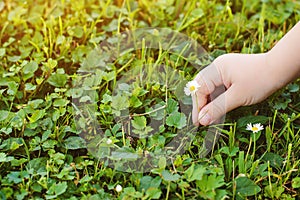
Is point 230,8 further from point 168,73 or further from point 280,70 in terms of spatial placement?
point 280,70

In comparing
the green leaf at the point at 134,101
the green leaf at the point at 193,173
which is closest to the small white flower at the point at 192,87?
the green leaf at the point at 134,101

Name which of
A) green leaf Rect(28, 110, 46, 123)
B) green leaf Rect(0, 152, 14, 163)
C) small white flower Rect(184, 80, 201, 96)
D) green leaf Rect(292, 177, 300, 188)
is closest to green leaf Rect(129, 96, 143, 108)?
small white flower Rect(184, 80, 201, 96)

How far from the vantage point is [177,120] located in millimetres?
1434

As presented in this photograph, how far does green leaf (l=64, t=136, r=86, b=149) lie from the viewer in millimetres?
1412

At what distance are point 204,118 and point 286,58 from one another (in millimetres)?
262

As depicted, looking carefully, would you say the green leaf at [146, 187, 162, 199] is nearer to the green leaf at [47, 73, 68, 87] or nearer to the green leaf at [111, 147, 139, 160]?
the green leaf at [111, 147, 139, 160]

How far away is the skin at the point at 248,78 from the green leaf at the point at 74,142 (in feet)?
1.00

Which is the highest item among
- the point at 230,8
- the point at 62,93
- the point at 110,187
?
the point at 230,8

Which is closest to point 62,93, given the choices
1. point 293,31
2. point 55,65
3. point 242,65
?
point 55,65

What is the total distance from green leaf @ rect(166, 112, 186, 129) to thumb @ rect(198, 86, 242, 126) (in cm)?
4

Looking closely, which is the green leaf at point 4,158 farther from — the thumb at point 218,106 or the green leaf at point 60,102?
the thumb at point 218,106

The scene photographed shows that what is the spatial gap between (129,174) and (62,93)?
0.38m

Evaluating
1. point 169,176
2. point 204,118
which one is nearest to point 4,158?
point 169,176

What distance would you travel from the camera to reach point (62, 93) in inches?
Result: 62.3
